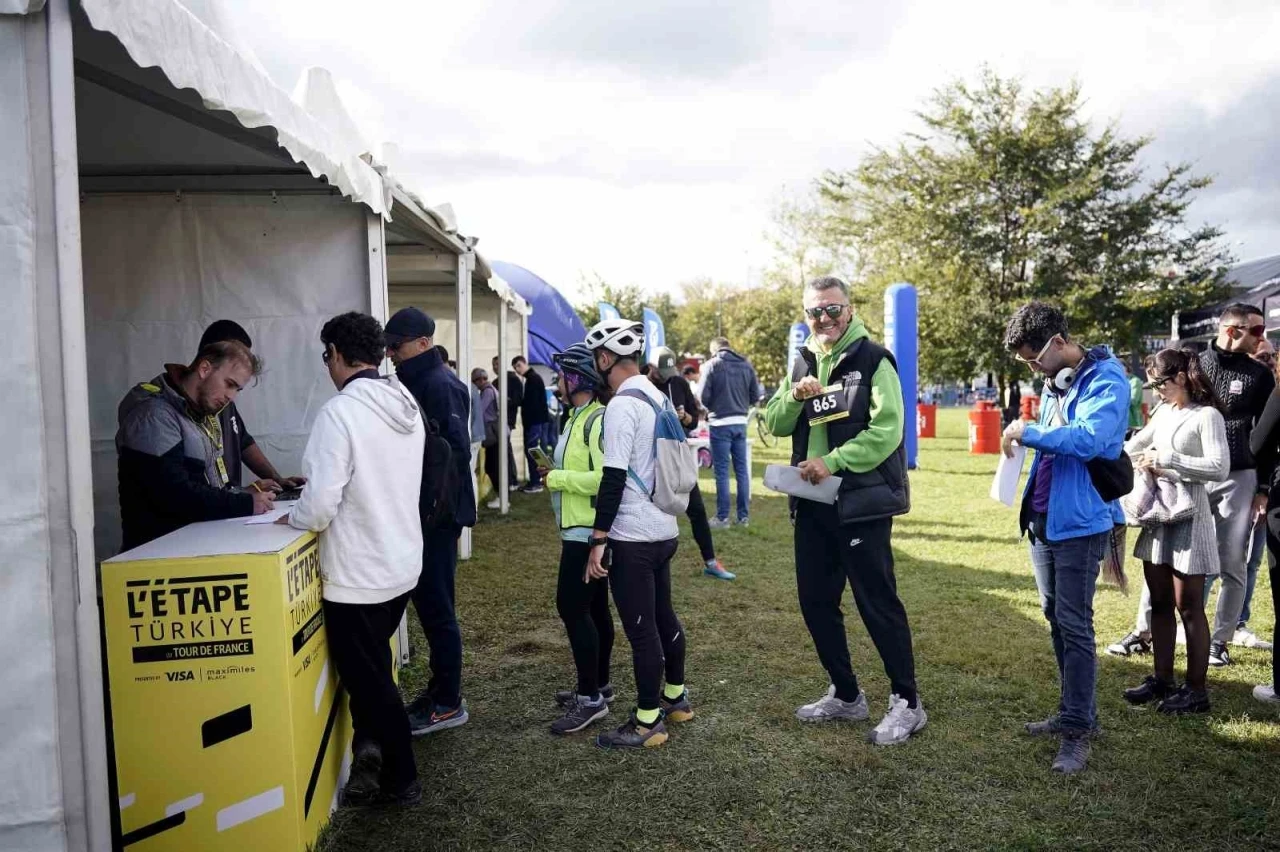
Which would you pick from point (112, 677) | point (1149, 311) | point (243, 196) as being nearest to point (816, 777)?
point (112, 677)

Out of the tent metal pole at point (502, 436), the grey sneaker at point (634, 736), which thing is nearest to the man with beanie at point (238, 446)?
the grey sneaker at point (634, 736)

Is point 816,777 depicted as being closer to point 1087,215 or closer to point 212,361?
point 212,361

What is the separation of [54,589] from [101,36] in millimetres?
1603

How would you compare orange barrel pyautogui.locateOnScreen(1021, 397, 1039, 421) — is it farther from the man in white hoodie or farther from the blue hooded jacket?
the man in white hoodie

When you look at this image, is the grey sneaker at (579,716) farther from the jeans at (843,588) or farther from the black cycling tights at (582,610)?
the jeans at (843,588)

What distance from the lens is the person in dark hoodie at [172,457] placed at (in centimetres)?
322

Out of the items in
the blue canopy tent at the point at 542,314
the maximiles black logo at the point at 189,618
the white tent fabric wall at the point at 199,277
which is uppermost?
the blue canopy tent at the point at 542,314

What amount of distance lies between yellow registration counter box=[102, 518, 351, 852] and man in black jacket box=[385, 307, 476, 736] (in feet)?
3.91

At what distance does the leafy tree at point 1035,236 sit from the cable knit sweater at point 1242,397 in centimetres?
1961

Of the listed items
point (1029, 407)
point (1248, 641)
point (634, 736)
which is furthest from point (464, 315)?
point (1029, 407)

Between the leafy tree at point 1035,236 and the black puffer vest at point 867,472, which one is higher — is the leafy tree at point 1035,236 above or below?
above

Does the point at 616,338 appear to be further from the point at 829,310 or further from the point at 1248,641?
the point at 1248,641

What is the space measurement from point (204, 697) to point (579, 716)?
6.01 ft

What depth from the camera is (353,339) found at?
3.20 meters
